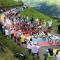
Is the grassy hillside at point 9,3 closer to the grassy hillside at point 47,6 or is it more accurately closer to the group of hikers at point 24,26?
the grassy hillside at point 47,6

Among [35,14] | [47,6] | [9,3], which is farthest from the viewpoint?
[47,6]

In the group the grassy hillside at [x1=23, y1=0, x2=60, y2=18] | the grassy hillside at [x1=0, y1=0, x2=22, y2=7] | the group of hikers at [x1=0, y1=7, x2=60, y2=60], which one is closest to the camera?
the group of hikers at [x1=0, y1=7, x2=60, y2=60]

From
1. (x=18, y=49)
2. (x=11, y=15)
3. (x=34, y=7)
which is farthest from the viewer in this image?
(x=34, y=7)

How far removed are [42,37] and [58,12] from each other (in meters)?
10.6

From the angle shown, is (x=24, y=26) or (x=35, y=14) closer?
(x=24, y=26)

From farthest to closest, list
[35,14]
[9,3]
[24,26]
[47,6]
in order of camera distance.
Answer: [47,6] → [9,3] → [35,14] → [24,26]

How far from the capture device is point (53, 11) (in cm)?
3438

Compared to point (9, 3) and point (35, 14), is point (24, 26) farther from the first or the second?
point (9, 3)

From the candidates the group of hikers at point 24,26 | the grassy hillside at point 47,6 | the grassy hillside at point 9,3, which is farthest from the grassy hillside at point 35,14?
the grassy hillside at point 9,3

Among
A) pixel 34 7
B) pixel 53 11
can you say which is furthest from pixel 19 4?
pixel 53 11

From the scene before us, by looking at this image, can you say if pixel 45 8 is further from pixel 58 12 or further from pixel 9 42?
pixel 9 42

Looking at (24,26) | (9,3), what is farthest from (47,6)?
(24,26)

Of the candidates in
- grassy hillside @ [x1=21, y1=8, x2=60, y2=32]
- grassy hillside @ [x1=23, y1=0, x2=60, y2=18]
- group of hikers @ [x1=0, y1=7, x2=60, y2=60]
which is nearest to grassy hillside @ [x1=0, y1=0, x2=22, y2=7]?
grassy hillside @ [x1=23, y1=0, x2=60, y2=18]

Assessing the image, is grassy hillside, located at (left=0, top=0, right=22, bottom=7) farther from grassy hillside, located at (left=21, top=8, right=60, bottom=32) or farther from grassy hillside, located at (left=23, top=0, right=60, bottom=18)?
grassy hillside, located at (left=21, top=8, right=60, bottom=32)
